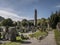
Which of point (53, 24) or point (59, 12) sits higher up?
point (59, 12)

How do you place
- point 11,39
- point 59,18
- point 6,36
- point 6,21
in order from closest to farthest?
point 11,39, point 6,36, point 59,18, point 6,21

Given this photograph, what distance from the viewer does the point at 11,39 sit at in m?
17.5

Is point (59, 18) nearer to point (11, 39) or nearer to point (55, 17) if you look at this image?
point (55, 17)

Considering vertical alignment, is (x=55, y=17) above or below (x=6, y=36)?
above

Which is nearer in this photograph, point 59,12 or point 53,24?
point 53,24

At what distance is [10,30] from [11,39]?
1255mm

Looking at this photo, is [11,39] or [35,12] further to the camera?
[35,12]

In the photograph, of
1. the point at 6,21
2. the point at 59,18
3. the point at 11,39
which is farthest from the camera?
the point at 6,21

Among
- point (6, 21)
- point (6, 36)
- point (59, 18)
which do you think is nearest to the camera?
point (6, 36)

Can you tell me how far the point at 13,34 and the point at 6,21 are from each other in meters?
65.4

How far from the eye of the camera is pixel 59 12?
3322 inches

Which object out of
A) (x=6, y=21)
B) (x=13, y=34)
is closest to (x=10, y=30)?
(x=13, y=34)

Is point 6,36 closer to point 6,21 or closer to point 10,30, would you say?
point 10,30

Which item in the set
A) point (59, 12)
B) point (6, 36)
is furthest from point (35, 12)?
point (6, 36)
